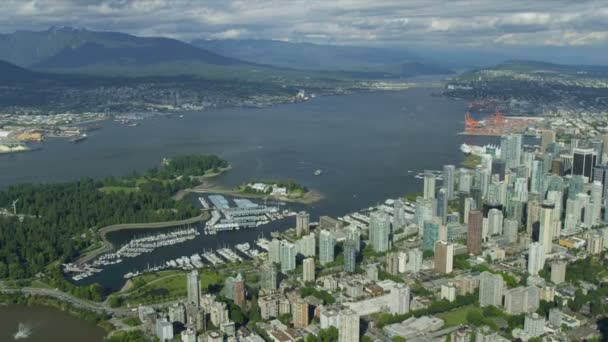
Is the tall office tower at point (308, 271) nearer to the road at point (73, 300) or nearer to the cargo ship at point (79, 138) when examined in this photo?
the road at point (73, 300)

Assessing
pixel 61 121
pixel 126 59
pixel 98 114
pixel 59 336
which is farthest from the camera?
pixel 126 59

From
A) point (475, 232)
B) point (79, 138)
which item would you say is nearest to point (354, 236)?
point (475, 232)

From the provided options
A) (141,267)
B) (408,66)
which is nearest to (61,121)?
(141,267)

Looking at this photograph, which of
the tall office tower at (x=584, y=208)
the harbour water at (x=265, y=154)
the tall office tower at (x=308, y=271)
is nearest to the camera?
the tall office tower at (x=308, y=271)

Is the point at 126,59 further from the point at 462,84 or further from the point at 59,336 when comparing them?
the point at 59,336

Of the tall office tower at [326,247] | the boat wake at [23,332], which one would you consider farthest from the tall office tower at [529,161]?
the boat wake at [23,332]

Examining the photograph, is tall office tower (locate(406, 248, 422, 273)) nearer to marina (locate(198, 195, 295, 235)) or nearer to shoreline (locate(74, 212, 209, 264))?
marina (locate(198, 195, 295, 235))

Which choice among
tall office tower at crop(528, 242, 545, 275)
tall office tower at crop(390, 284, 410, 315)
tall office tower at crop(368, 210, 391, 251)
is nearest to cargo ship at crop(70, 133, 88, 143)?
tall office tower at crop(368, 210, 391, 251)
